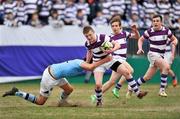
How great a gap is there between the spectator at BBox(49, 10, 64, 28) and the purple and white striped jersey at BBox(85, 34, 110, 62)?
32.8ft

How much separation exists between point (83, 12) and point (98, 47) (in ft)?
40.4

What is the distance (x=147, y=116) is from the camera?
13.7 metres

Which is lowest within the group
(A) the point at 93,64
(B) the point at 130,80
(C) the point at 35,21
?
(C) the point at 35,21

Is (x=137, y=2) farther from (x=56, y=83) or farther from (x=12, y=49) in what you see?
(x=56, y=83)

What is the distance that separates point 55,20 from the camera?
26.1 m

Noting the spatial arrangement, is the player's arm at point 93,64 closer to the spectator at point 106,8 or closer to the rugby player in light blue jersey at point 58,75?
the rugby player in light blue jersey at point 58,75

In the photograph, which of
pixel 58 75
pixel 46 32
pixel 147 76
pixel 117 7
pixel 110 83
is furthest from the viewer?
pixel 117 7

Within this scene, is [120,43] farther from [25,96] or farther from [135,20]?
[135,20]

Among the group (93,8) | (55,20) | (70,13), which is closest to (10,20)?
(55,20)

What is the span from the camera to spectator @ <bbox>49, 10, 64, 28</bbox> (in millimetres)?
25672

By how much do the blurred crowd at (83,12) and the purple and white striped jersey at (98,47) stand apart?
32.5ft

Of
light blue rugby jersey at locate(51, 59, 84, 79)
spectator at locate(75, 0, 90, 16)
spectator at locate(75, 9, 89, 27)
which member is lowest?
spectator at locate(75, 9, 89, 27)

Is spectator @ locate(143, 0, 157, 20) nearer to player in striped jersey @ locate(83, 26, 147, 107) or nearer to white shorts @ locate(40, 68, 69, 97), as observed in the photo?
player in striped jersey @ locate(83, 26, 147, 107)

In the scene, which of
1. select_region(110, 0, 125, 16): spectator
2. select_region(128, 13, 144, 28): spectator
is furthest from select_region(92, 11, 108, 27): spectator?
select_region(128, 13, 144, 28): spectator
